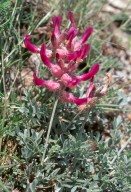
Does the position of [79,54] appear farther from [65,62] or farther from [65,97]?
[65,97]

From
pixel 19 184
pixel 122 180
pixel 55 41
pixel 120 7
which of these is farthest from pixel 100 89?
pixel 120 7

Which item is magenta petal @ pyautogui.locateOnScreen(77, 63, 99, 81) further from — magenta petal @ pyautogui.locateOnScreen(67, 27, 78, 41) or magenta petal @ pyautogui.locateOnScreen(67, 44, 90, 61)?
magenta petal @ pyautogui.locateOnScreen(67, 27, 78, 41)

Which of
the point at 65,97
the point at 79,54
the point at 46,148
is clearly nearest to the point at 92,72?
the point at 79,54

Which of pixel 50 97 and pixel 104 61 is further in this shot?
pixel 104 61

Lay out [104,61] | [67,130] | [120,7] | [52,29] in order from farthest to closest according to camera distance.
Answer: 1. [120,7]
2. [104,61]
3. [67,130]
4. [52,29]

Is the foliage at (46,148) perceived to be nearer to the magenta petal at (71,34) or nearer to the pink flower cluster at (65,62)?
the pink flower cluster at (65,62)

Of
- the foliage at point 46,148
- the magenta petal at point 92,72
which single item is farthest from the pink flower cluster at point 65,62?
the foliage at point 46,148

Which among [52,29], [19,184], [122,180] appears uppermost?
[52,29]

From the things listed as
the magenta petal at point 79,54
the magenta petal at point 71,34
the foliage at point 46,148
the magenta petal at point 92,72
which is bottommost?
the foliage at point 46,148

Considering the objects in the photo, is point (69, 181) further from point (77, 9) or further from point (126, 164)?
point (77, 9)

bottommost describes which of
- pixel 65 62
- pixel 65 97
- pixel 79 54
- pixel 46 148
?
pixel 46 148

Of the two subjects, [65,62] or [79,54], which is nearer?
[79,54]
